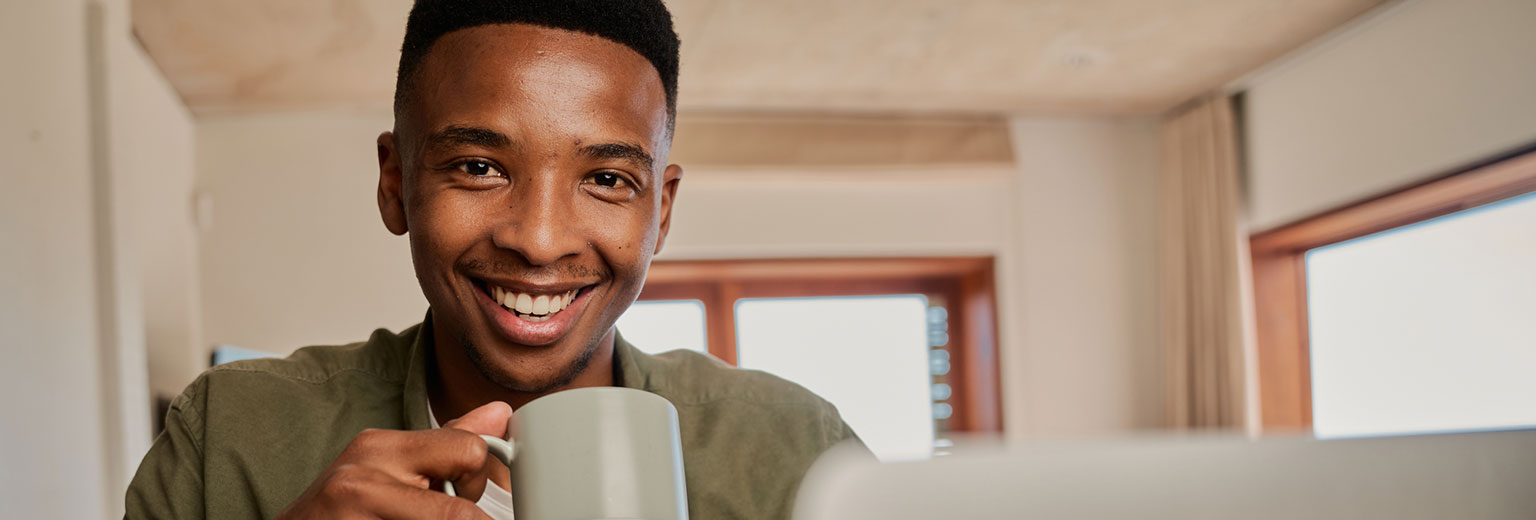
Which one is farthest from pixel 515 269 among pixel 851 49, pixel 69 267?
pixel 851 49

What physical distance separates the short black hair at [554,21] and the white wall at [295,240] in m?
3.44

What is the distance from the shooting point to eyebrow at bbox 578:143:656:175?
3.02 ft

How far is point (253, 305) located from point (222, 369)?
11.7 ft

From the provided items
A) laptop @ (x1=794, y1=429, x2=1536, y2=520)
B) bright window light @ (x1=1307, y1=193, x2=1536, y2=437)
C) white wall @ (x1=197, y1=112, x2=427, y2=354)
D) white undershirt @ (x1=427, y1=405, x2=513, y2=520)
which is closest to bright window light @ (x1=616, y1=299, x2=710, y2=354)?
white wall @ (x1=197, y1=112, x2=427, y2=354)

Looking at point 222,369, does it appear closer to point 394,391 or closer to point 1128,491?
point 394,391

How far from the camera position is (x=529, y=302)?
36.0 inches

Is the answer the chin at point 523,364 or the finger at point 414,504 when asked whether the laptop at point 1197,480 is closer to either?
the finger at point 414,504

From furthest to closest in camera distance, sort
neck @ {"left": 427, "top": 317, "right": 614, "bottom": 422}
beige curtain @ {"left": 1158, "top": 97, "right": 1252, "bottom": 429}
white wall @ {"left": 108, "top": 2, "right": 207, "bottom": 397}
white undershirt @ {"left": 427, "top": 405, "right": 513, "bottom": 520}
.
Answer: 1. beige curtain @ {"left": 1158, "top": 97, "right": 1252, "bottom": 429}
2. white wall @ {"left": 108, "top": 2, "right": 207, "bottom": 397}
3. neck @ {"left": 427, "top": 317, "right": 614, "bottom": 422}
4. white undershirt @ {"left": 427, "top": 405, "right": 513, "bottom": 520}

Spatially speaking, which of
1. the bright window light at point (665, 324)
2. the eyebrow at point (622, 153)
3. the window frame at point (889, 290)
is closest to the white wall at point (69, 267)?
the eyebrow at point (622, 153)

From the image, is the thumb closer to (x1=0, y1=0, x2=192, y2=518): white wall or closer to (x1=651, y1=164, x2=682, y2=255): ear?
(x1=651, y1=164, x2=682, y2=255): ear

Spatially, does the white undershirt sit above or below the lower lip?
below

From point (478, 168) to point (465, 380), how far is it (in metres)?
0.19

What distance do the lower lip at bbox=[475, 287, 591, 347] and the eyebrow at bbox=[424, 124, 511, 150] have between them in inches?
4.2

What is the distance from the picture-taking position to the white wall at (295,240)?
434cm
